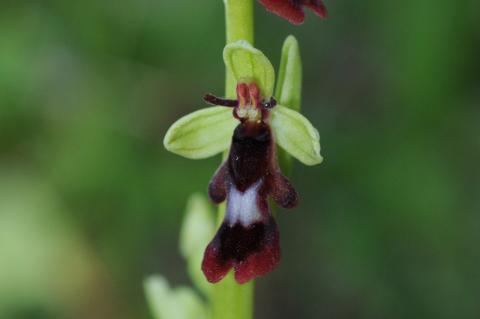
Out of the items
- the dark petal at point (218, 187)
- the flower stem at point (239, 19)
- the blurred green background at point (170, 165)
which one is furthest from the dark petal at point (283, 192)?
the blurred green background at point (170, 165)

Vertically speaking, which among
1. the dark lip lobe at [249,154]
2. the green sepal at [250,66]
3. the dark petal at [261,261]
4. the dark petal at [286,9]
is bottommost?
the dark petal at [261,261]

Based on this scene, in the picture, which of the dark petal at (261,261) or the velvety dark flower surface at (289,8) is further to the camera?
the dark petal at (261,261)

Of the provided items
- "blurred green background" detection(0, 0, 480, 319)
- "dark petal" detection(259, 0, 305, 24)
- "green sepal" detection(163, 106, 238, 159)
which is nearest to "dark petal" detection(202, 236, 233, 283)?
"green sepal" detection(163, 106, 238, 159)

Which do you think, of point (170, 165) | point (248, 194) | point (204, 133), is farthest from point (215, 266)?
point (170, 165)

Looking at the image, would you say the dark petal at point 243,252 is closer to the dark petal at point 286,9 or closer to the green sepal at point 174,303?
the dark petal at point 286,9

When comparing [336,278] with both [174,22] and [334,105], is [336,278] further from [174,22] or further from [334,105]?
[174,22]

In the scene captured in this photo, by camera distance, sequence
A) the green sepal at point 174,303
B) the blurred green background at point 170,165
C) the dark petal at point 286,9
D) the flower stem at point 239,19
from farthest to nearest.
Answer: the blurred green background at point 170,165
the green sepal at point 174,303
the flower stem at point 239,19
the dark petal at point 286,9

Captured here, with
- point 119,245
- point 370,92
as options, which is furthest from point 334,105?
point 119,245

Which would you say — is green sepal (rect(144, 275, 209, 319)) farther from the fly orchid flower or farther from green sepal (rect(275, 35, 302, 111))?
green sepal (rect(275, 35, 302, 111))
